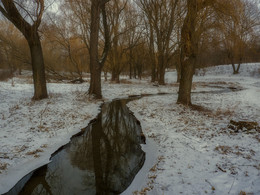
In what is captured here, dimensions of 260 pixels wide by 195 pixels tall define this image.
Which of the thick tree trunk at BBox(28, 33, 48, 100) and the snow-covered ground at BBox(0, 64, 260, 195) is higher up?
the thick tree trunk at BBox(28, 33, 48, 100)

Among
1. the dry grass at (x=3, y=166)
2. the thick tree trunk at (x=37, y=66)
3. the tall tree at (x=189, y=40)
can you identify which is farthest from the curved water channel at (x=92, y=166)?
the thick tree trunk at (x=37, y=66)

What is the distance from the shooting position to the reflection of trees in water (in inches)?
139

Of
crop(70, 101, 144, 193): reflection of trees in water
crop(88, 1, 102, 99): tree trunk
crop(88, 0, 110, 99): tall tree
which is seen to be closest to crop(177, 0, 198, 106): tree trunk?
crop(70, 101, 144, 193): reflection of trees in water

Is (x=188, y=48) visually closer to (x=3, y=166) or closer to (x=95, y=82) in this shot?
(x=95, y=82)

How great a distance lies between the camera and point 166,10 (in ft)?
53.2

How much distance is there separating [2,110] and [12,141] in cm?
340

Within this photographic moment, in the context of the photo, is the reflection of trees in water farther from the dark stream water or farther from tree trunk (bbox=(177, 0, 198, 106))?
tree trunk (bbox=(177, 0, 198, 106))

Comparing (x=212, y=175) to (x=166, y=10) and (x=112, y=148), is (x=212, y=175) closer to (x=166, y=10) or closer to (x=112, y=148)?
(x=112, y=148)

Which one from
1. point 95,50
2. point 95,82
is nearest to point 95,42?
point 95,50

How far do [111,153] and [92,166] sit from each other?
75cm

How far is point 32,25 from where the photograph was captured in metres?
7.97

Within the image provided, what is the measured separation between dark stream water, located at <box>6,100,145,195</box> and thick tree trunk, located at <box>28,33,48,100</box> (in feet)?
15.7

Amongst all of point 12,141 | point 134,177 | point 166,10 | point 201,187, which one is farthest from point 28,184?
point 166,10

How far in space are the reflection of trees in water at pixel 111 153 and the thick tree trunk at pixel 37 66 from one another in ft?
14.4
